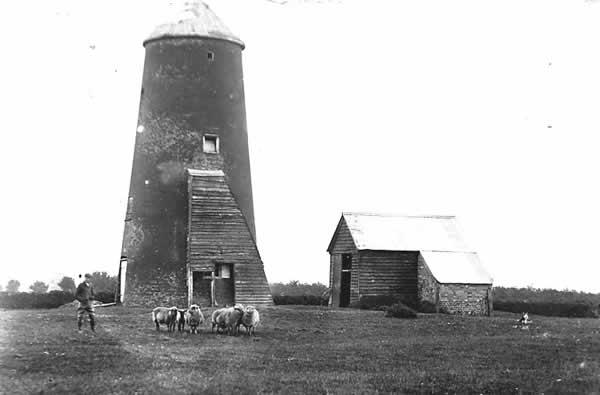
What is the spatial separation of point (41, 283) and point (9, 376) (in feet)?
172

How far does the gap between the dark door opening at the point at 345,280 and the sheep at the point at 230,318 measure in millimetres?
18030

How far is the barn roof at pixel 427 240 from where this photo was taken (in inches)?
1738

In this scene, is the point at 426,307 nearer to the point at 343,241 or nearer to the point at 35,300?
the point at 343,241

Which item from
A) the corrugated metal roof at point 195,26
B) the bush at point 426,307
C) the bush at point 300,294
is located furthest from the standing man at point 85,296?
the bush at point 300,294

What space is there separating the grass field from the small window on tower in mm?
10416

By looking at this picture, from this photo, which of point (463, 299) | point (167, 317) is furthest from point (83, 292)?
point (463, 299)

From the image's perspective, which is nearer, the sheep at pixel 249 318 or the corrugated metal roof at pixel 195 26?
the sheep at pixel 249 318

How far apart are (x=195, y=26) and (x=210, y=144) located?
5110 mm

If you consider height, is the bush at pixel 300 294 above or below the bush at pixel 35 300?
above

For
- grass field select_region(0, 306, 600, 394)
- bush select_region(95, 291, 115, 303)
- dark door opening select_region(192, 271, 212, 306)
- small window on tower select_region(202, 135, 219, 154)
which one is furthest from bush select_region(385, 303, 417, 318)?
bush select_region(95, 291, 115, 303)

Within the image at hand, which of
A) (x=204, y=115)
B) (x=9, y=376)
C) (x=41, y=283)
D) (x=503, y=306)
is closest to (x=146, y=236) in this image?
(x=204, y=115)

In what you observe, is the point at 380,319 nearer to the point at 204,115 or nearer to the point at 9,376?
the point at 204,115

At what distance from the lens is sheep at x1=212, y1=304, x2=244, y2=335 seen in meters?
28.5

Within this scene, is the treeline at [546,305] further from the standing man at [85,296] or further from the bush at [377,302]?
the standing man at [85,296]
